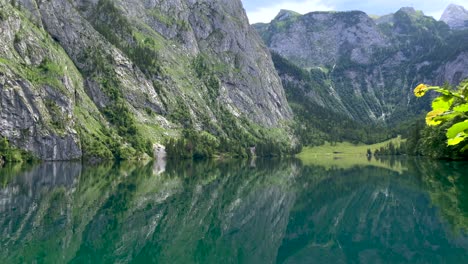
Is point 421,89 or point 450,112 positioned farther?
point 421,89

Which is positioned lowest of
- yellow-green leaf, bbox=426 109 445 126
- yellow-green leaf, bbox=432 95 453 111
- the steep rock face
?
yellow-green leaf, bbox=426 109 445 126

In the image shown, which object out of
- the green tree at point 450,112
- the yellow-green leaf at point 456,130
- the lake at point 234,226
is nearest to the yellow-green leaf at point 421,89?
the green tree at point 450,112

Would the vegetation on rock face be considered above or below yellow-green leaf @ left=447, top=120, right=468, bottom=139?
below

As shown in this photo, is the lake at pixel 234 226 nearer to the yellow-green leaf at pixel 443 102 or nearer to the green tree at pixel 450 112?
the green tree at pixel 450 112

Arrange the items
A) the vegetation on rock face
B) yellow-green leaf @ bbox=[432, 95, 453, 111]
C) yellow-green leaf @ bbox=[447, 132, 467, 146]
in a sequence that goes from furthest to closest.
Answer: the vegetation on rock face
yellow-green leaf @ bbox=[432, 95, 453, 111]
yellow-green leaf @ bbox=[447, 132, 467, 146]

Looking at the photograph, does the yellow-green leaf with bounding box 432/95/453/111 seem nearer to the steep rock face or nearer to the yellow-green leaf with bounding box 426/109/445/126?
the yellow-green leaf with bounding box 426/109/445/126

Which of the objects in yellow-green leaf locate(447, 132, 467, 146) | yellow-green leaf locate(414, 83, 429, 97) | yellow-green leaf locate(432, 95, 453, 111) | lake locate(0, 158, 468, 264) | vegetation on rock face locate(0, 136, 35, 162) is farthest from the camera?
vegetation on rock face locate(0, 136, 35, 162)

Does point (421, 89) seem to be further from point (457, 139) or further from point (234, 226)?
point (234, 226)

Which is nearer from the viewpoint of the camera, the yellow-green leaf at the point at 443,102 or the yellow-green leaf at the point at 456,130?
the yellow-green leaf at the point at 456,130

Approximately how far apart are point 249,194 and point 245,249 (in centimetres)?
3275

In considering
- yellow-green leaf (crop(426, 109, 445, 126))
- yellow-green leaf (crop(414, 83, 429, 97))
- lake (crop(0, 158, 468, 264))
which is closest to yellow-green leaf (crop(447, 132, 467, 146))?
yellow-green leaf (crop(426, 109, 445, 126))

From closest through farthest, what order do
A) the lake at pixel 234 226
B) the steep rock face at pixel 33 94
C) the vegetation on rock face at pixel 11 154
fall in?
the lake at pixel 234 226, the vegetation on rock face at pixel 11 154, the steep rock face at pixel 33 94

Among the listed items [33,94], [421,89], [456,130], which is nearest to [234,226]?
[421,89]

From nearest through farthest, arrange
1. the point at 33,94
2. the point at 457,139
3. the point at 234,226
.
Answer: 1. the point at 457,139
2. the point at 234,226
3. the point at 33,94
